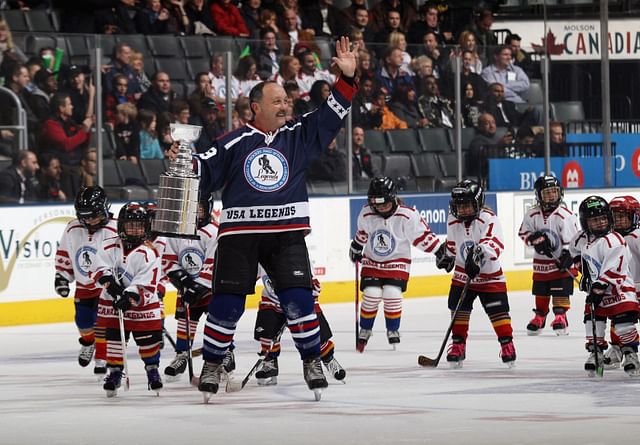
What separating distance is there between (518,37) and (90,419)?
10808 mm

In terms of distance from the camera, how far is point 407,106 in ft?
47.3

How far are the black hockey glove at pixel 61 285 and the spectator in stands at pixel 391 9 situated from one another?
7736 millimetres

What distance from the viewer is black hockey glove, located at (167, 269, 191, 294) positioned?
28.6ft

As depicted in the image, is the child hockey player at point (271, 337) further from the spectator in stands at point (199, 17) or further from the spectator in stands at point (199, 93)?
the spectator in stands at point (199, 17)

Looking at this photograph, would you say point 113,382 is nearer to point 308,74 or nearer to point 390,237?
point 390,237

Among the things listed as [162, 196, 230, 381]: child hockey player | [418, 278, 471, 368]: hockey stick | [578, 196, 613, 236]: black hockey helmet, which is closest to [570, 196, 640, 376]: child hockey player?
[578, 196, 613, 236]: black hockey helmet

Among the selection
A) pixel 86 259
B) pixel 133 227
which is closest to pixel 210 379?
pixel 133 227

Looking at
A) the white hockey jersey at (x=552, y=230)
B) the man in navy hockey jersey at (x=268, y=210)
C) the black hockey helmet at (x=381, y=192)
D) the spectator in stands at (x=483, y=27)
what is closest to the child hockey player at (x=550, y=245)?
the white hockey jersey at (x=552, y=230)

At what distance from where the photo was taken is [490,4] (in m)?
17.8

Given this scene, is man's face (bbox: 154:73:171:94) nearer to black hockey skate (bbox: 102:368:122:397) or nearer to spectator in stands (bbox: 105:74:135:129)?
spectator in stands (bbox: 105:74:135:129)

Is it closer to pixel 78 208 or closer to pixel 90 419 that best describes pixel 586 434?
pixel 90 419

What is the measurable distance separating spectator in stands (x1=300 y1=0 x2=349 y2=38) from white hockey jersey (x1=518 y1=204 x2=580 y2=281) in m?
5.00

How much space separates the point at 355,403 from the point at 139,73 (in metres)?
6.10

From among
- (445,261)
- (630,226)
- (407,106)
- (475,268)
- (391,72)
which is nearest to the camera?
(630,226)
